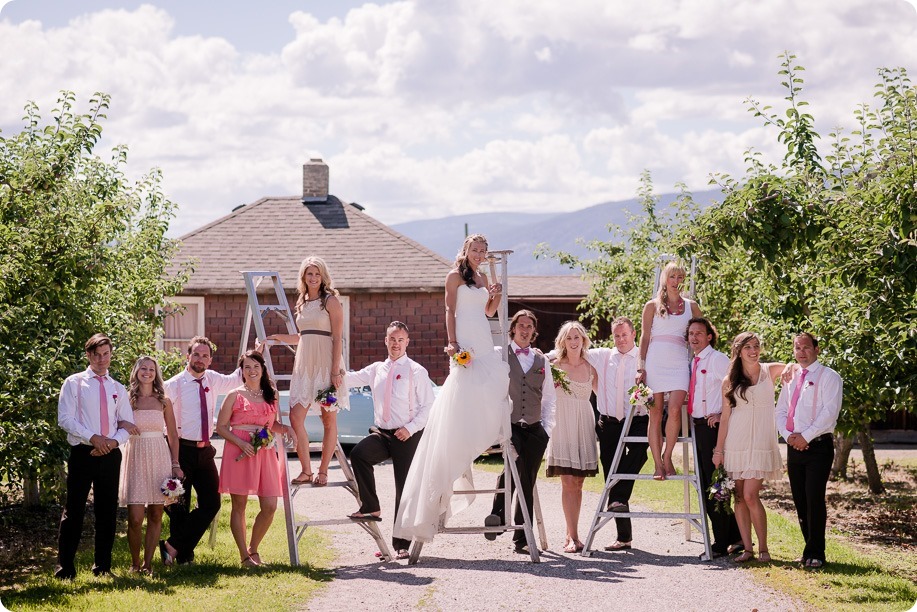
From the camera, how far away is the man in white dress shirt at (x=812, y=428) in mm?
9688

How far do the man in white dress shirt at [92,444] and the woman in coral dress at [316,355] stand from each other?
1.48 meters

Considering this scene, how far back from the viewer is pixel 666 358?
10352mm

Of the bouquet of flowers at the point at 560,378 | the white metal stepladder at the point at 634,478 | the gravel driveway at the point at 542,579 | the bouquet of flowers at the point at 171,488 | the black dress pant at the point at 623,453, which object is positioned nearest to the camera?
the gravel driveway at the point at 542,579

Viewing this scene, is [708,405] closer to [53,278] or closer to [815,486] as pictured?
[815,486]

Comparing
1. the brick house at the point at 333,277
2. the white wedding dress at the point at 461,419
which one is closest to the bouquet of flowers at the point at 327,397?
the white wedding dress at the point at 461,419

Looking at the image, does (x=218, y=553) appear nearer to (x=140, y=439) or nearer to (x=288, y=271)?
(x=140, y=439)

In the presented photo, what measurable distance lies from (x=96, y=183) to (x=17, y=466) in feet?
15.2

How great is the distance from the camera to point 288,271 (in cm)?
2645

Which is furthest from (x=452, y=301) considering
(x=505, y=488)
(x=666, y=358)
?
(x=666, y=358)

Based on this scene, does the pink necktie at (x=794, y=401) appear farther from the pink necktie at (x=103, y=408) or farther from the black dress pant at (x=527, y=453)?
the pink necktie at (x=103, y=408)

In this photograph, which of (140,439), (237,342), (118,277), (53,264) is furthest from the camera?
(237,342)

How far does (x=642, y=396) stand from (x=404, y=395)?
7.03ft

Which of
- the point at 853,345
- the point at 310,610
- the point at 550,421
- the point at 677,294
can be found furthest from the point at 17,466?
the point at 853,345

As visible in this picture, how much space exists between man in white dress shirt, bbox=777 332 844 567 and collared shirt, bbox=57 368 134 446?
5530mm
